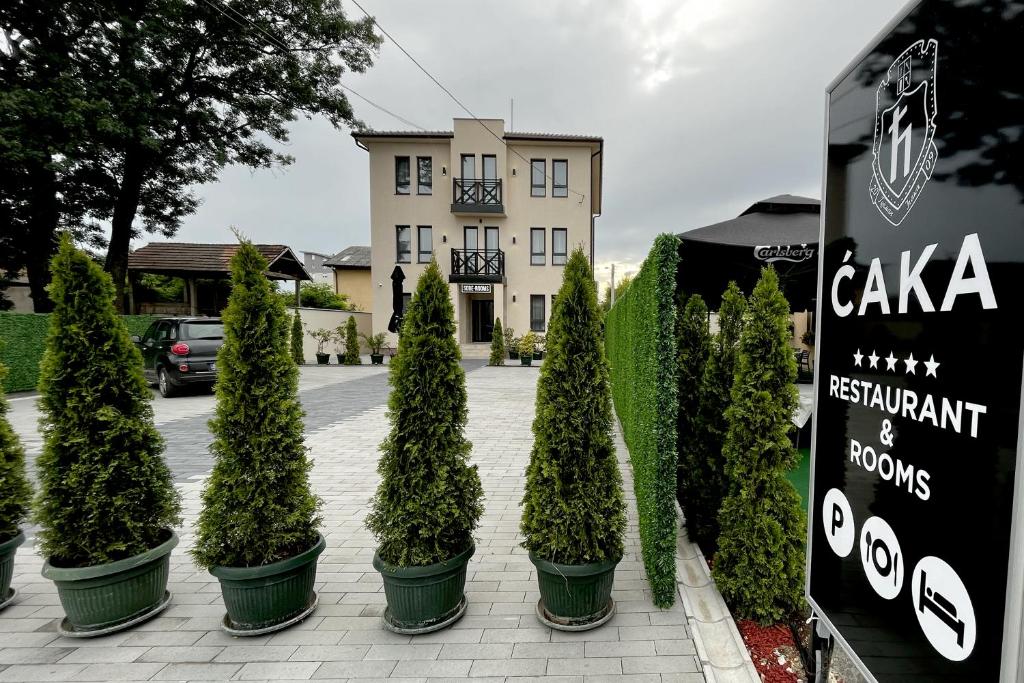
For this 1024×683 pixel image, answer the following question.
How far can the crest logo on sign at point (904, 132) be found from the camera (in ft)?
3.32

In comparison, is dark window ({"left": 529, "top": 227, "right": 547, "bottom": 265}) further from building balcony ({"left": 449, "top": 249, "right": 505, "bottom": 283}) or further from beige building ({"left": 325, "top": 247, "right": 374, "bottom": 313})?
beige building ({"left": 325, "top": 247, "right": 374, "bottom": 313})

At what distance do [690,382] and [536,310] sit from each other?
59.3 feet

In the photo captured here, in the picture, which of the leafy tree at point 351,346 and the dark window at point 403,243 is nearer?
the leafy tree at point 351,346

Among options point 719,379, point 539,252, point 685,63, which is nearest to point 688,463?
point 719,379

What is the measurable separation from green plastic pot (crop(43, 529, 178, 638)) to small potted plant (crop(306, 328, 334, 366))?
17.6 meters

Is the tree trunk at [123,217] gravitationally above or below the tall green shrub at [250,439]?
above

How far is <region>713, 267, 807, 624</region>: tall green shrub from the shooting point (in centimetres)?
249

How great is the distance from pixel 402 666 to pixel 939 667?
7.38 ft

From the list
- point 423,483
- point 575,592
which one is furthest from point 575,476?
point 423,483

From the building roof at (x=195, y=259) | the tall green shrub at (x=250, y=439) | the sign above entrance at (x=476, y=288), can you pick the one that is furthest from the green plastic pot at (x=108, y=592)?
the sign above entrance at (x=476, y=288)

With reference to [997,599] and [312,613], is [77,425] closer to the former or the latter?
[312,613]

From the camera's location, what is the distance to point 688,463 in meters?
3.35

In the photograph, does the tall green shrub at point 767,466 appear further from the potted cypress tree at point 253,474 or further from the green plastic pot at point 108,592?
the green plastic pot at point 108,592

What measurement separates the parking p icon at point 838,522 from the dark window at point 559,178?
21.2 metres
